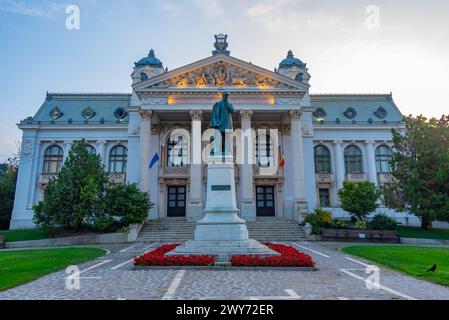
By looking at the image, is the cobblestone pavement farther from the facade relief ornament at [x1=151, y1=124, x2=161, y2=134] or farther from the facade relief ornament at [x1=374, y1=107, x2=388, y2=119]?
the facade relief ornament at [x1=374, y1=107, x2=388, y2=119]

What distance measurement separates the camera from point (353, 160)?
4134 cm

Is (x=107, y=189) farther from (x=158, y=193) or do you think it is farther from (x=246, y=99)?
(x=246, y=99)

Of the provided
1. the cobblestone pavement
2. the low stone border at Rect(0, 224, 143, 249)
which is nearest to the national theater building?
the low stone border at Rect(0, 224, 143, 249)

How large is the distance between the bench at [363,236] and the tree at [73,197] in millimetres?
18742

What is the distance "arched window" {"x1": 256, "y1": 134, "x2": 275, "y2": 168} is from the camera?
125 feet

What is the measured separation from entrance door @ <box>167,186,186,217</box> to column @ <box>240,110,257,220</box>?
8.23m

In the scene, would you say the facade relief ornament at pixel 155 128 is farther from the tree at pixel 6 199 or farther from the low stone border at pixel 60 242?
the tree at pixel 6 199

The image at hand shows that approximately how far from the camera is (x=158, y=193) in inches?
1427

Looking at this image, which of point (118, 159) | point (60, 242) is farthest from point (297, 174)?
point (118, 159)

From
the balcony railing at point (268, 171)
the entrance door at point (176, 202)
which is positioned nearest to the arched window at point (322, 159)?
the balcony railing at point (268, 171)

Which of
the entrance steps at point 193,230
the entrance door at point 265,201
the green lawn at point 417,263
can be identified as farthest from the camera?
the entrance door at point 265,201

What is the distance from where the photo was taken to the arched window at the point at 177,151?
124 ft

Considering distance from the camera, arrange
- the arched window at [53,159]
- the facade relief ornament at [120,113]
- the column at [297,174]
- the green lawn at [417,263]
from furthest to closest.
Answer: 1. the facade relief ornament at [120,113]
2. the arched window at [53,159]
3. the column at [297,174]
4. the green lawn at [417,263]
